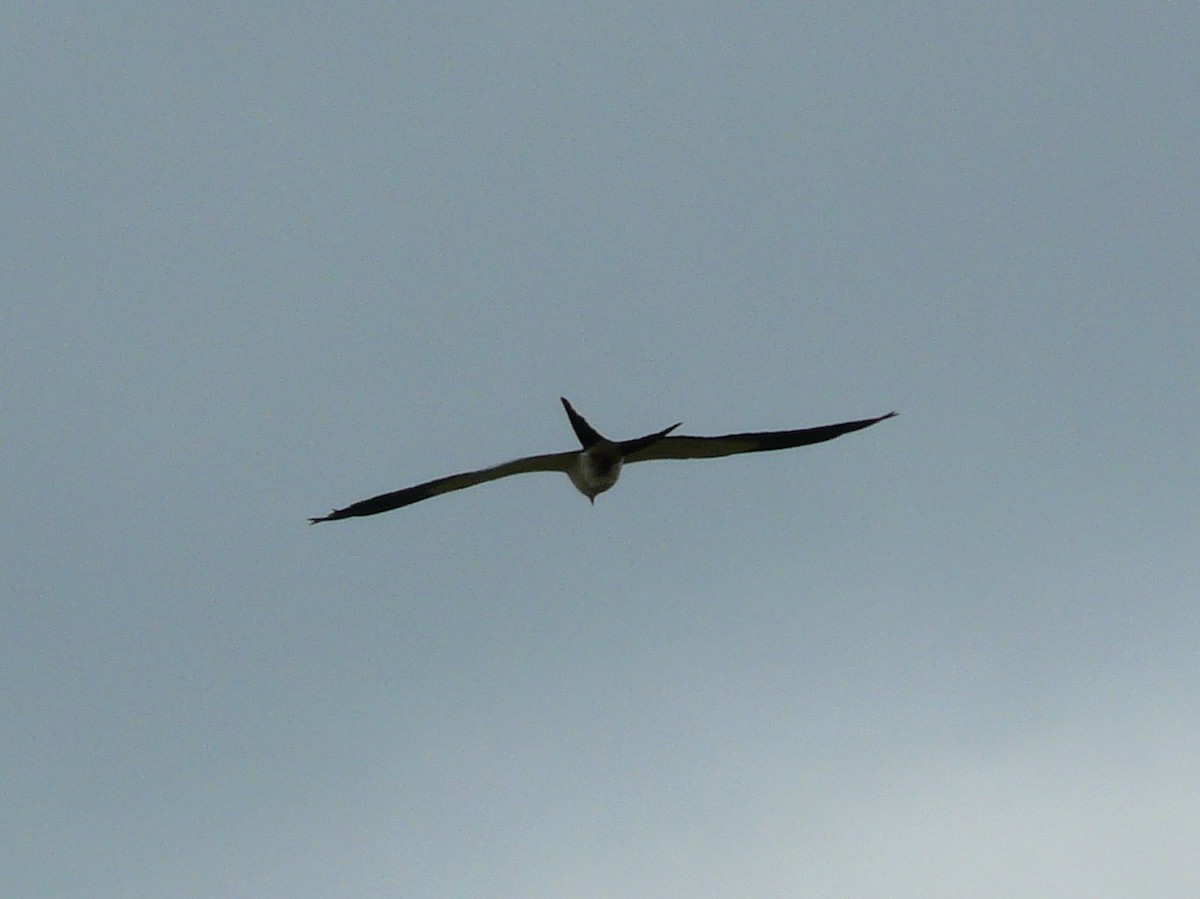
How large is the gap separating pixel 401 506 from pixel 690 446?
16.3ft

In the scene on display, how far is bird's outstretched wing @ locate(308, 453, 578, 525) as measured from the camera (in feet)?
94.2

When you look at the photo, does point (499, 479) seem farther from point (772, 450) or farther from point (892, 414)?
point (892, 414)

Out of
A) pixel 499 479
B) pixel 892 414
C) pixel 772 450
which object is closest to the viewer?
pixel 892 414

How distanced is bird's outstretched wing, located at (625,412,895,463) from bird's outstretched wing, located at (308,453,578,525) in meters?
1.26

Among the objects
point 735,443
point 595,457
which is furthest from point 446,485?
point 735,443

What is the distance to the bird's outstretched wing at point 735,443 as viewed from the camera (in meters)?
27.0

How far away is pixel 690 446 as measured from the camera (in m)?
28.8

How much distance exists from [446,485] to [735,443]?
192 inches

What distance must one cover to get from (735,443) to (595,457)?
7.53ft

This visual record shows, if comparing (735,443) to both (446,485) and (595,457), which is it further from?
(446,485)

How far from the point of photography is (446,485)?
29.0m

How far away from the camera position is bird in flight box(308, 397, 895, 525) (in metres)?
27.7

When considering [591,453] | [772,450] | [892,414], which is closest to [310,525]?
[591,453]

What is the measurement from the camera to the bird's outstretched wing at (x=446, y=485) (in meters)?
28.7
